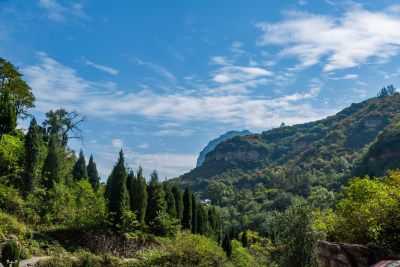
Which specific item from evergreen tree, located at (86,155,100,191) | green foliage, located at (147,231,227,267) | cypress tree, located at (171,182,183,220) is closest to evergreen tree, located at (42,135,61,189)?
cypress tree, located at (171,182,183,220)

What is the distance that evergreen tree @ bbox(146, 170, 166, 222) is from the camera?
802 inches

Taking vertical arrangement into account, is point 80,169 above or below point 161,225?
above

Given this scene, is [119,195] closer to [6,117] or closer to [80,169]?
[6,117]

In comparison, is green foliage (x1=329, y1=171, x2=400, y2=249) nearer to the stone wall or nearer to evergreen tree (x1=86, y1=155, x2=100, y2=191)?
the stone wall

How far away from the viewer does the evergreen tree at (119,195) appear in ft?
54.9

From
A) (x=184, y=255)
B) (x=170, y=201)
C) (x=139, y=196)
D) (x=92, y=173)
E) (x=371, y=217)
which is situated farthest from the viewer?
(x=92, y=173)

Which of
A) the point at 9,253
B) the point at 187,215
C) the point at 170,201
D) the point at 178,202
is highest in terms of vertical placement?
the point at 170,201

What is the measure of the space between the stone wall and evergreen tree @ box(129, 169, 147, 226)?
12210mm

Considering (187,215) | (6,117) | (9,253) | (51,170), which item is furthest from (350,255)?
(51,170)

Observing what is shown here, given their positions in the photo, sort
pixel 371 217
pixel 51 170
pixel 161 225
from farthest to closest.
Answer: pixel 51 170
pixel 161 225
pixel 371 217

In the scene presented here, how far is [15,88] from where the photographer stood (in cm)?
2366

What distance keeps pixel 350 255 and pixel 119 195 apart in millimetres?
12476

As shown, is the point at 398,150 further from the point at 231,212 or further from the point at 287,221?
the point at 287,221

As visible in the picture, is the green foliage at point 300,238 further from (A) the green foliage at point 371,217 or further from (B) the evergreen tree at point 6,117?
(B) the evergreen tree at point 6,117
